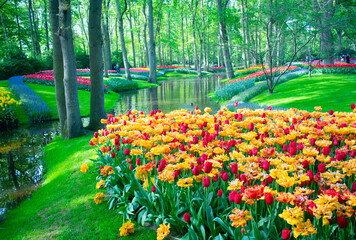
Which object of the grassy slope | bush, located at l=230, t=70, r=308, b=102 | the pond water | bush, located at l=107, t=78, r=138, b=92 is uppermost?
bush, located at l=107, t=78, r=138, b=92

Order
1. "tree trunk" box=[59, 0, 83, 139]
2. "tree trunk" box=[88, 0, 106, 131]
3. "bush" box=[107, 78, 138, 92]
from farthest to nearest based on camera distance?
1. "bush" box=[107, 78, 138, 92]
2. "tree trunk" box=[88, 0, 106, 131]
3. "tree trunk" box=[59, 0, 83, 139]

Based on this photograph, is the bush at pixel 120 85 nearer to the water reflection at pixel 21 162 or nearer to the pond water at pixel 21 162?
the pond water at pixel 21 162

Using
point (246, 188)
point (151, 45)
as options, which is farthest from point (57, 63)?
point (151, 45)

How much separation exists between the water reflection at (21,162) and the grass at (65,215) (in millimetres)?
327

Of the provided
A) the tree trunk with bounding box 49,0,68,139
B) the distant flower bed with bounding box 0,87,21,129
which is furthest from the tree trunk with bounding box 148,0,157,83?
the tree trunk with bounding box 49,0,68,139

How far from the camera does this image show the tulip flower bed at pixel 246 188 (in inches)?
80.5

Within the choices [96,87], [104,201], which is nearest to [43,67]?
[96,87]

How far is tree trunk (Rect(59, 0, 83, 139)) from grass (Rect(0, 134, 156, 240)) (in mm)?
2459

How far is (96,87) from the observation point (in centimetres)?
847

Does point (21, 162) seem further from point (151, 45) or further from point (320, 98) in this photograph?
point (151, 45)

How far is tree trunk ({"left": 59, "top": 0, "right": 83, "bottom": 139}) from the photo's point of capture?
7.18 m

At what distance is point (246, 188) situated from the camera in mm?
2598

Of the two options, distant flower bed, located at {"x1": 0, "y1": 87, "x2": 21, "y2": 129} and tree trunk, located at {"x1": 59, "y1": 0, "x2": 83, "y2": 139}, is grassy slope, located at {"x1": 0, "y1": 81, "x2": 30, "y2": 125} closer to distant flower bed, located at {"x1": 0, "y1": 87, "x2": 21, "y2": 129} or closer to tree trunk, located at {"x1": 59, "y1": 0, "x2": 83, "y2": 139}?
distant flower bed, located at {"x1": 0, "y1": 87, "x2": 21, "y2": 129}

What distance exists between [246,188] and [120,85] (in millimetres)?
22772
